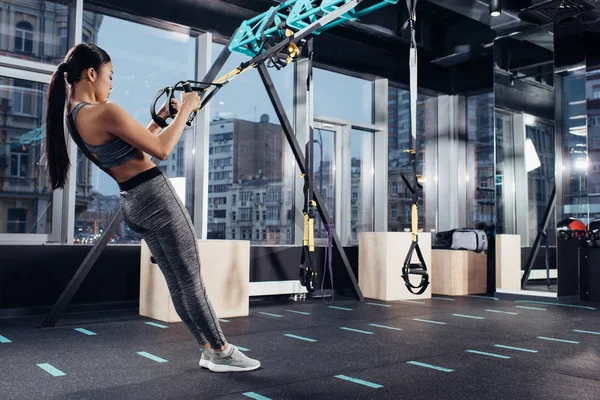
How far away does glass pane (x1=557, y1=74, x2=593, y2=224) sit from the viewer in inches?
254

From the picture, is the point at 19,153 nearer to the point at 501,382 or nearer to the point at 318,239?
the point at 318,239

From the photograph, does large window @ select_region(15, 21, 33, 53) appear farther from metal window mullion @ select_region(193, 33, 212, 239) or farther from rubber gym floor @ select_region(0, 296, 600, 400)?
rubber gym floor @ select_region(0, 296, 600, 400)

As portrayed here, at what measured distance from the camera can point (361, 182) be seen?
25.1 feet

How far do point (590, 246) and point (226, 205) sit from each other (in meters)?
4.00

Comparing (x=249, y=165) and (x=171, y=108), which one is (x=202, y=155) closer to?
(x=249, y=165)

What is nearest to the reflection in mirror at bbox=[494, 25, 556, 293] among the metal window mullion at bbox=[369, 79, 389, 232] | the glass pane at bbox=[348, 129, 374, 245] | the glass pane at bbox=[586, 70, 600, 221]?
the glass pane at bbox=[586, 70, 600, 221]

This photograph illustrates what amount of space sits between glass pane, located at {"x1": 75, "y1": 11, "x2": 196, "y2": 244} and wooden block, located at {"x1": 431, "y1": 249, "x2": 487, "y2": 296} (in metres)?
3.13

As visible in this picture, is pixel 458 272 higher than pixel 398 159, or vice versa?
pixel 398 159

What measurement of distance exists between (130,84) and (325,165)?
103 inches

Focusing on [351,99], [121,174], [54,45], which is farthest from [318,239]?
[121,174]

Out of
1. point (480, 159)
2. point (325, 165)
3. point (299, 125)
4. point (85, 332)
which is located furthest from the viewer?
point (480, 159)

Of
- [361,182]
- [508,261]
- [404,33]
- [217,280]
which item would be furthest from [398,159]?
[217,280]

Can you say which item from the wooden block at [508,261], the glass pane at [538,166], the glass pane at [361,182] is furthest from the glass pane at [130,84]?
A: the glass pane at [538,166]

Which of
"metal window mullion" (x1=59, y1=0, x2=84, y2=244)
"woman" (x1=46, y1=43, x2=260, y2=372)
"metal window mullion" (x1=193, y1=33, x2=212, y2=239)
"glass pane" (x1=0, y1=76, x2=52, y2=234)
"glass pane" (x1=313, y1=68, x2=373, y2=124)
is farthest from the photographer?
"glass pane" (x1=313, y1=68, x2=373, y2=124)
